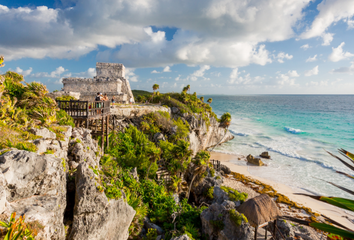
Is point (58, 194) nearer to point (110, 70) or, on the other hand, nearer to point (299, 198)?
point (299, 198)

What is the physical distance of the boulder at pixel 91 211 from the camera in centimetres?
629

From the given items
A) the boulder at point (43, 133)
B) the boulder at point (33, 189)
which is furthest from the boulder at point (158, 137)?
the boulder at point (33, 189)

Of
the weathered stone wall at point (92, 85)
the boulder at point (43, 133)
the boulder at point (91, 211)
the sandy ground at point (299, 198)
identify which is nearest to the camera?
the boulder at point (91, 211)

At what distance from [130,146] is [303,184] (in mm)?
18605

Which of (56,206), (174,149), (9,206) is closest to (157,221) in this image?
(174,149)

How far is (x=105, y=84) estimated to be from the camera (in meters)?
22.9

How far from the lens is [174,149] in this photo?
14.9m

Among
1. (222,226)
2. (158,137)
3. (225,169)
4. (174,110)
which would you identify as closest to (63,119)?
(222,226)

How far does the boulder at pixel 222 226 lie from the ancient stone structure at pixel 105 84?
16.8 metres

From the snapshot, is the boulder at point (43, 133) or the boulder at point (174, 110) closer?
the boulder at point (43, 133)

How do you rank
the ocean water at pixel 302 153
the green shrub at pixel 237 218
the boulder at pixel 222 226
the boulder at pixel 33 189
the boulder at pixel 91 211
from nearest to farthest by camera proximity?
the boulder at pixel 33 189, the boulder at pixel 91 211, the boulder at pixel 222 226, the green shrub at pixel 237 218, the ocean water at pixel 302 153

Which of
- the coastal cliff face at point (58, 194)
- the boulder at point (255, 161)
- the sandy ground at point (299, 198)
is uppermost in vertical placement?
the coastal cliff face at point (58, 194)

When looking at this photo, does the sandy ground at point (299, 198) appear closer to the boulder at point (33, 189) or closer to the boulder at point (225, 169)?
the boulder at point (225, 169)

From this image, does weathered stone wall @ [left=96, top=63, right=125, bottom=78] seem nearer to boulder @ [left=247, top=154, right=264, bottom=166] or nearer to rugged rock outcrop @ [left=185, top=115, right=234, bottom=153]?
rugged rock outcrop @ [left=185, top=115, right=234, bottom=153]
